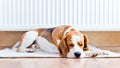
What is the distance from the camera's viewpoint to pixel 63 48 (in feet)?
7.67

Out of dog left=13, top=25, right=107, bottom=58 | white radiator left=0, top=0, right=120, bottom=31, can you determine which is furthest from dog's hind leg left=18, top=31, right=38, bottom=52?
white radiator left=0, top=0, right=120, bottom=31

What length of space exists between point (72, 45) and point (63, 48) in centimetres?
9

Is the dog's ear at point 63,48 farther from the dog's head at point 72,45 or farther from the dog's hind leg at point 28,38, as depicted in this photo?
the dog's hind leg at point 28,38

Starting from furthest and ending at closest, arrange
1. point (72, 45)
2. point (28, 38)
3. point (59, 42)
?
point (28, 38) < point (59, 42) < point (72, 45)

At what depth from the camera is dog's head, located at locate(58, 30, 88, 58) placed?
225 centimetres

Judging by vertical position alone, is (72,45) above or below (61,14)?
below

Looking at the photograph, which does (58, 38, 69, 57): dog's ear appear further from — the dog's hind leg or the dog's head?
the dog's hind leg

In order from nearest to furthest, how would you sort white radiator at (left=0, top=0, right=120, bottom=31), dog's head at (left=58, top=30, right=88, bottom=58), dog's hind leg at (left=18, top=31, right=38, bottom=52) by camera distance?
1. dog's head at (left=58, top=30, right=88, bottom=58)
2. dog's hind leg at (left=18, top=31, right=38, bottom=52)
3. white radiator at (left=0, top=0, right=120, bottom=31)

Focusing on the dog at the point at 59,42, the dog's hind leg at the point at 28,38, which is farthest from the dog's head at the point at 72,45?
the dog's hind leg at the point at 28,38

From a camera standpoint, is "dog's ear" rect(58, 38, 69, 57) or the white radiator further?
the white radiator

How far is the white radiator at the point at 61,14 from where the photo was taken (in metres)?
2.92

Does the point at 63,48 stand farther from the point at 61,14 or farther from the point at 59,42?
the point at 61,14

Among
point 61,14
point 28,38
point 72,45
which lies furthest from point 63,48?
point 61,14

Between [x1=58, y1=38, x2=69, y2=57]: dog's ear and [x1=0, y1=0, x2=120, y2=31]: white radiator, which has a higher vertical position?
[x1=0, y1=0, x2=120, y2=31]: white radiator
